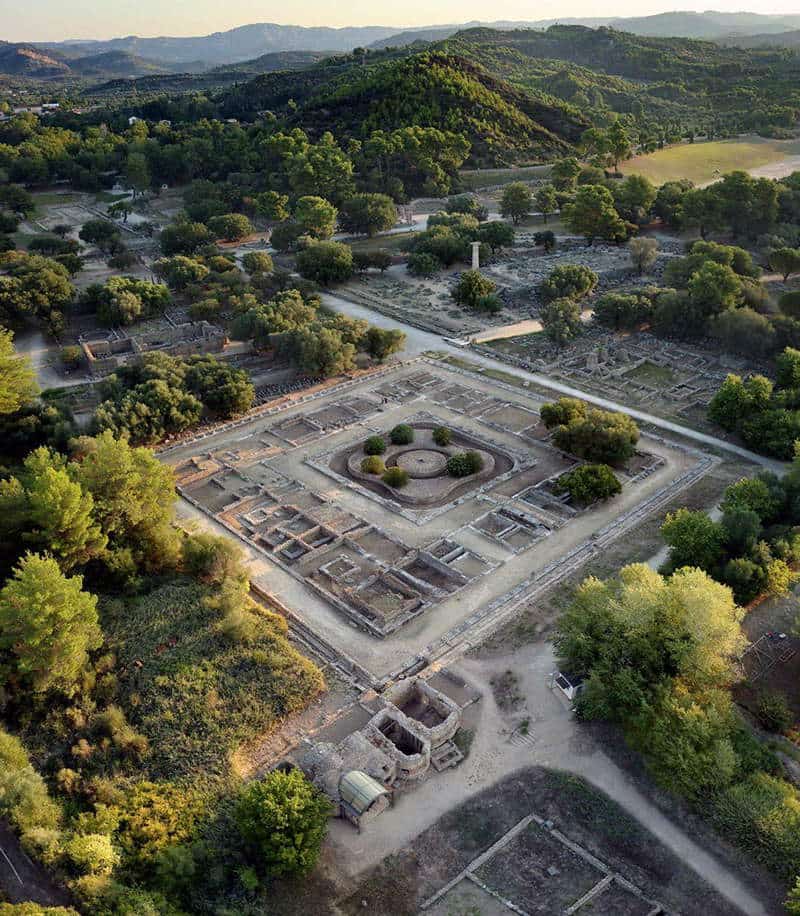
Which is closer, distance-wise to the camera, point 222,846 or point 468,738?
point 222,846

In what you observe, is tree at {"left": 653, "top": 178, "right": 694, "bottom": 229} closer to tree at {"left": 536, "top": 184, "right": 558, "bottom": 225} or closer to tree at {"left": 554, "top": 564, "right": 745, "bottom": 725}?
tree at {"left": 536, "top": 184, "right": 558, "bottom": 225}

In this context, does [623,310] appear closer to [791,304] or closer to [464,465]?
[791,304]

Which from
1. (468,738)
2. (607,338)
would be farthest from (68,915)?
(607,338)

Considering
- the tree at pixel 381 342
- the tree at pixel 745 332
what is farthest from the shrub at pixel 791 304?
the tree at pixel 381 342

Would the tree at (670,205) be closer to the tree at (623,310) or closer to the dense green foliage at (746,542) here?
the tree at (623,310)

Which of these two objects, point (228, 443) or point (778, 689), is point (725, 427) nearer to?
point (778, 689)

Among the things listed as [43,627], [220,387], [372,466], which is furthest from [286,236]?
[43,627]
